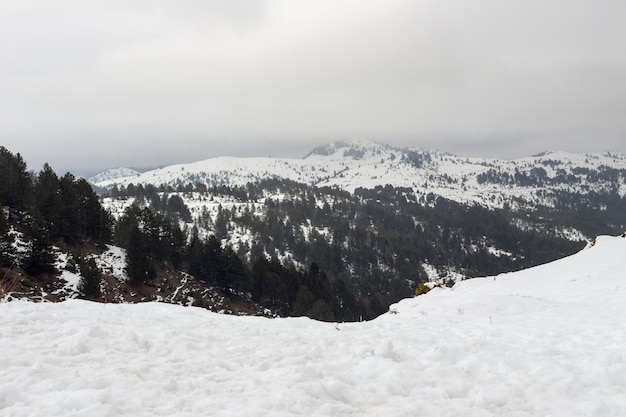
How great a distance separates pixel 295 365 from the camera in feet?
25.0

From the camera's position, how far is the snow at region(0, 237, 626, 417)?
593cm

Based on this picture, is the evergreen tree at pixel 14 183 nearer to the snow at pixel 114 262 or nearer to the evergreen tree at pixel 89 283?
the snow at pixel 114 262

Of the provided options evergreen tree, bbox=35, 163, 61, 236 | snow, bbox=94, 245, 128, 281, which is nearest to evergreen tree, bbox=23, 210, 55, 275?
evergreen tree, bbox=35, 163, 61, 236

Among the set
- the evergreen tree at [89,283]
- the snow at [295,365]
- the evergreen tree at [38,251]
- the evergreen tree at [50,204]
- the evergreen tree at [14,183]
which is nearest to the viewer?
the snow at [295,365]

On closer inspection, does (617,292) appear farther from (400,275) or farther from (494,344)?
(400,275)

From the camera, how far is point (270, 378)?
6980 millimetres

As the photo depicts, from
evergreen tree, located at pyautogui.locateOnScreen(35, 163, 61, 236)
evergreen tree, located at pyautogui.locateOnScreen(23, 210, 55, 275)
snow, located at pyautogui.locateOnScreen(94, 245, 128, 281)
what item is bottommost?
snow, located at pyautogui.locateOnScreen(94, 245, 128, 281)

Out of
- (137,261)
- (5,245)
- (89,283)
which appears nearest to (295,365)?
(5,245)

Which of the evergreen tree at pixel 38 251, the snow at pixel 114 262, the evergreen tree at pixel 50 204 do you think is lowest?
the snow at pixel 114 262

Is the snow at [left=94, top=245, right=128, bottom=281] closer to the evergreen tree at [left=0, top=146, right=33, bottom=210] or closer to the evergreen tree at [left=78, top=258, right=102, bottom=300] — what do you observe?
the evergreen tree at [left=78, top=258, right=102, bottom=300]

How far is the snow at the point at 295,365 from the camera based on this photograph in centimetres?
593

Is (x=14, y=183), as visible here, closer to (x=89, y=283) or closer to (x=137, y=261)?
(x=137, y=261)

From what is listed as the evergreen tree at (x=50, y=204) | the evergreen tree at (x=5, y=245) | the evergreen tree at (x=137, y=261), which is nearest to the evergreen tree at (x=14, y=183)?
the evergreen tree at (x=50, y=204)

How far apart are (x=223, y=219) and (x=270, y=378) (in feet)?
593
